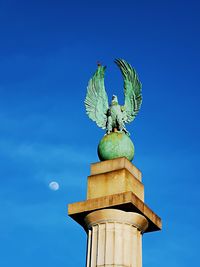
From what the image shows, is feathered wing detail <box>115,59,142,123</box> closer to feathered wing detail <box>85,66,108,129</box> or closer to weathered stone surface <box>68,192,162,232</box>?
feathered wing detail <box>85,66,108,129</box>

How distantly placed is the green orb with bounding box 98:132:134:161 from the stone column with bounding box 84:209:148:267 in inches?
91.6

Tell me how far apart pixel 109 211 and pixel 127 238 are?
107cm

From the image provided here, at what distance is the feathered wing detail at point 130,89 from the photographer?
2250cm

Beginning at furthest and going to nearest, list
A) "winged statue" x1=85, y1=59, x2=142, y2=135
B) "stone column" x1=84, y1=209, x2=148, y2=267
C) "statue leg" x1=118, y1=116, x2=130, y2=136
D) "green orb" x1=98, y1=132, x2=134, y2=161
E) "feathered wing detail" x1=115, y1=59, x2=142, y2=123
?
"feathered wing detail" x1=115, y1=59, x2=142, y2=123
"winged statue" x1=85, y1=59, x2=142, y2=135
"statue leg" x1=118, y1=116, x2=130, y2=136
"green orb" x1=98, y1=132, x2=134, y2=161
"stone column" x1=84, y1=209, x2=148, y2=267

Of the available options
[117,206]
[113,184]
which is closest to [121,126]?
[113,184]

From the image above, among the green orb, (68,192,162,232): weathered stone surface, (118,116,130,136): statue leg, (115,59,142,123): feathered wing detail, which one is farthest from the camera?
(115,59,142,123): feathered wing detail

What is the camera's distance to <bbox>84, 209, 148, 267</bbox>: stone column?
18.6 meters

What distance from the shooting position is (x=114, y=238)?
18.8 m

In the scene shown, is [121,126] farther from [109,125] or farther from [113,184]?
[113,184]

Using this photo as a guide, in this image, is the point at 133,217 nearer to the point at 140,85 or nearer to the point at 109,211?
the point at 109,211

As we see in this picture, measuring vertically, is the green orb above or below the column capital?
above

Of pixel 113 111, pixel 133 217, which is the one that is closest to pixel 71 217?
pixel 133 217

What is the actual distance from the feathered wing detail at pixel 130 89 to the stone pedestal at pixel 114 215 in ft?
9.04

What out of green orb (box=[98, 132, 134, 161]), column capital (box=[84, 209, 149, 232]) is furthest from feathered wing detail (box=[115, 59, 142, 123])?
column capital (box=[84, 209, 149, 232])
